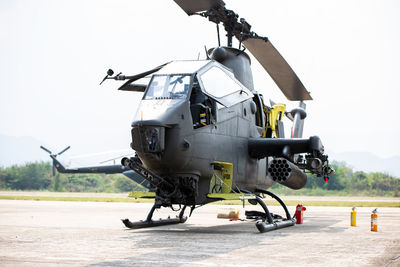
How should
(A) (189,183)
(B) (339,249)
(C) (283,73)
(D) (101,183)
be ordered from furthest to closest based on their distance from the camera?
1. (D) (101,183)
2. (C) (283,73)
3. (A) (189,183)
4. (B) (339,249)

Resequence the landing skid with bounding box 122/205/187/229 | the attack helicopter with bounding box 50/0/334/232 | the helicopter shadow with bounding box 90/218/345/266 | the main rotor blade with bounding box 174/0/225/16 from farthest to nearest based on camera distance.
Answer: the main rotor blade with bounding box 174/0/225/16 → the landing skid with bounding box 122/205/187/229 → the attack helicopter with bounding box 50/0/334/232 → the helicopter shadow with bounding box 90/218/345/266

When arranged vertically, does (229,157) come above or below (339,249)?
above

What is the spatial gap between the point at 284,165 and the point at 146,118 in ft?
15.9

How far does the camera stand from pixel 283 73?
15.5 m

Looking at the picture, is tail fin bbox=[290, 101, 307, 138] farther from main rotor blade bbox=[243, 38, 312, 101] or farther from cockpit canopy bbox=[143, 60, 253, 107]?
cockpit canopy bbox=[143, 60, 253, 107]

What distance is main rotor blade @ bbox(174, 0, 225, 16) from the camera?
12.5m

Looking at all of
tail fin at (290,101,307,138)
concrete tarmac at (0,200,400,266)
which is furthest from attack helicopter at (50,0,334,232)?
tail fin at (290,101,307,138)

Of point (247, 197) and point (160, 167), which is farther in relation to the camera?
point (247, 197)

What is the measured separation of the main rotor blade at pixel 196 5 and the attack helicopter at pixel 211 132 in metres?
0.02

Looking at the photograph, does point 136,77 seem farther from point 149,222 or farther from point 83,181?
point 83,181

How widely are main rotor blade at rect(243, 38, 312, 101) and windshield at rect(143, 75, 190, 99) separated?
4912 mm

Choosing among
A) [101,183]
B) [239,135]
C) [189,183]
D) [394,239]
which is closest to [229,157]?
[239,135]

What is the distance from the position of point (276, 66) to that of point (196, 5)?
389cm

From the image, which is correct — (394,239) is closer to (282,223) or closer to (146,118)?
(282,223)
